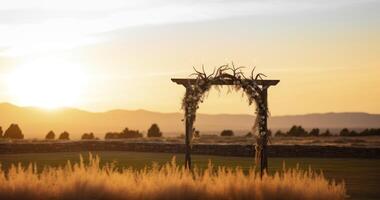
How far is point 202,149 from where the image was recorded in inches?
1679

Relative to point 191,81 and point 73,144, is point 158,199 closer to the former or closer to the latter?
point 191,81

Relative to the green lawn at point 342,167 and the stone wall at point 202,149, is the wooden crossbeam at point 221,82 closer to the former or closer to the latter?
the green lawn at point 342,167

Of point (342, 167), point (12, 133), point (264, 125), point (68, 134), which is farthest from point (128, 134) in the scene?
point (264, 125)

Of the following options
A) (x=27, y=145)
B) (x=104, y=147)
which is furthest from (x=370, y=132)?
(x=27, y=145)

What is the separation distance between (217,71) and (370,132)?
186 feet

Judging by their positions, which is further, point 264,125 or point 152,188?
point 264,125

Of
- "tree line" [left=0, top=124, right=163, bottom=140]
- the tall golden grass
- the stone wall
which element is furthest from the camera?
"tree line" [left=0, top=124, right=163, bottom=140]

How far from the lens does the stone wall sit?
39.0 metres

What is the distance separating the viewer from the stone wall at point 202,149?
3900cm

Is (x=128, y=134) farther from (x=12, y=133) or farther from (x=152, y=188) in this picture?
(x=152, y=188)

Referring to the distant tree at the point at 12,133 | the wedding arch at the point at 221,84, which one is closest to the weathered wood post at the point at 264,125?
the wedding arch at the point at 221,84

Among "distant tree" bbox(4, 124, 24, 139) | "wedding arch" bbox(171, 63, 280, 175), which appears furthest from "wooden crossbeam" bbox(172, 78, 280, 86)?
"distant tree" bbox(4, 124, 24, 139)

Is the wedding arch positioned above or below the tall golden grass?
above

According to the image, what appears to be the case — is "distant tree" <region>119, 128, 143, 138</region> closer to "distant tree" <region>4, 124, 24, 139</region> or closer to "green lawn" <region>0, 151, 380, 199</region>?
"distant tree" <region>4, 124, 24, 139</region>
